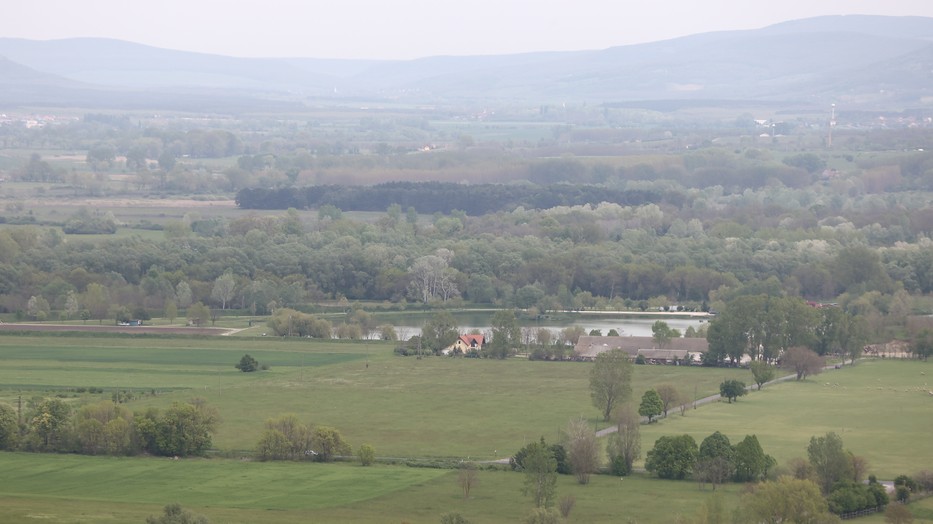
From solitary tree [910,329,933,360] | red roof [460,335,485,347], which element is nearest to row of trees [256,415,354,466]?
red roof [460,335,485,347]

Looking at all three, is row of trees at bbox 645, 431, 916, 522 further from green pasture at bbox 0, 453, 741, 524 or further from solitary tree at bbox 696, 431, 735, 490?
green pasture at bbox 0, 453, 741, 524

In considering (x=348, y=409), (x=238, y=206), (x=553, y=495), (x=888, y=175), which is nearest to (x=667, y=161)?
(x=888, y=175)

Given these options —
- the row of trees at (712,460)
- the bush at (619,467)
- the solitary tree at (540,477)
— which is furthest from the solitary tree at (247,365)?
the solitary tree at (540,477)

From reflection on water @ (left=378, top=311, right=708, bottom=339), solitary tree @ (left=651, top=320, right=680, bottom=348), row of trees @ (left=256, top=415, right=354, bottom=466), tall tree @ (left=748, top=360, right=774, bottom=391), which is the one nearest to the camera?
row of trees @ (left=256, top=415, right=354, bottom=466)

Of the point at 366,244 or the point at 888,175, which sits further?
the point at 888,175

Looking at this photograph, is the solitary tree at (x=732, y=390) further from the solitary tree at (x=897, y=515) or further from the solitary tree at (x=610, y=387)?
the solitary tree at (x=897, y=515)

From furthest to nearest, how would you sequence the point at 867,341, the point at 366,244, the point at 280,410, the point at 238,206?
1. the point at 238,206
2. the point at 366,244
3. the point at 867,341
4. the point at 280,410

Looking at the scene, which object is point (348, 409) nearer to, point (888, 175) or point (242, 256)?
point (242, 256)
